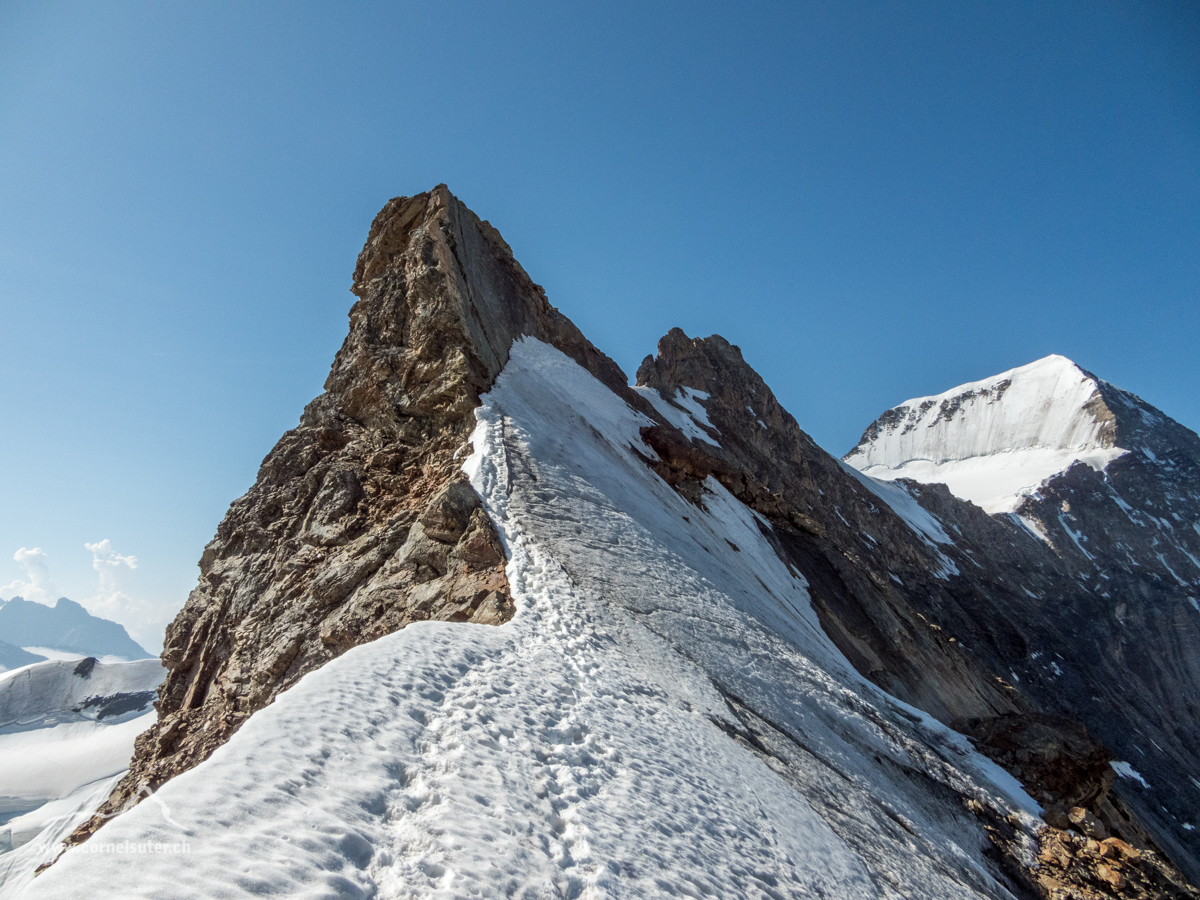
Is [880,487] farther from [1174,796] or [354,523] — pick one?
[354,523]

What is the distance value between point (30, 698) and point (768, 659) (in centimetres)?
14816

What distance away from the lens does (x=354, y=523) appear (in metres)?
14.2

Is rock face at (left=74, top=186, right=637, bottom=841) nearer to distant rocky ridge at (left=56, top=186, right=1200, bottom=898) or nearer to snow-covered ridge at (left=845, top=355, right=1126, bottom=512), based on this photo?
distant rocky ridge at (left=56, top=186, right=1200, bottom=898)

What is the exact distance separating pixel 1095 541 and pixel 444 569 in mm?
135051

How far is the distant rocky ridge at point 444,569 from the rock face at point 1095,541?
1819 millimetres

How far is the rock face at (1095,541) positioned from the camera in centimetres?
4784

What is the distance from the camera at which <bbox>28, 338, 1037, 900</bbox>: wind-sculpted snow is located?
12.8 feet

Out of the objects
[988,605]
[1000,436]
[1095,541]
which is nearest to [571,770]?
[988,605]

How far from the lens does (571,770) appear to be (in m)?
5.66

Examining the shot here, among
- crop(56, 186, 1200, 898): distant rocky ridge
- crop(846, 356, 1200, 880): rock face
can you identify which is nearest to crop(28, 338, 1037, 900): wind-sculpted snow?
crop(56, 186, 1200, 898): distant rocky ridge

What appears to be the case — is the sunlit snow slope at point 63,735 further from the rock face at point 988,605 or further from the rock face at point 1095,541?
the rock face at point 1095,541

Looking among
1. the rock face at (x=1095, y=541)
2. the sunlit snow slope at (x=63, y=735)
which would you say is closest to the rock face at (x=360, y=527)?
the rock face at (x=1095, y=541)

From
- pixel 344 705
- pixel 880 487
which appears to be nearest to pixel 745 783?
pixel 344 705

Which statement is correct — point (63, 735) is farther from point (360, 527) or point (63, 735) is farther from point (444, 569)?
point (444, 569)
